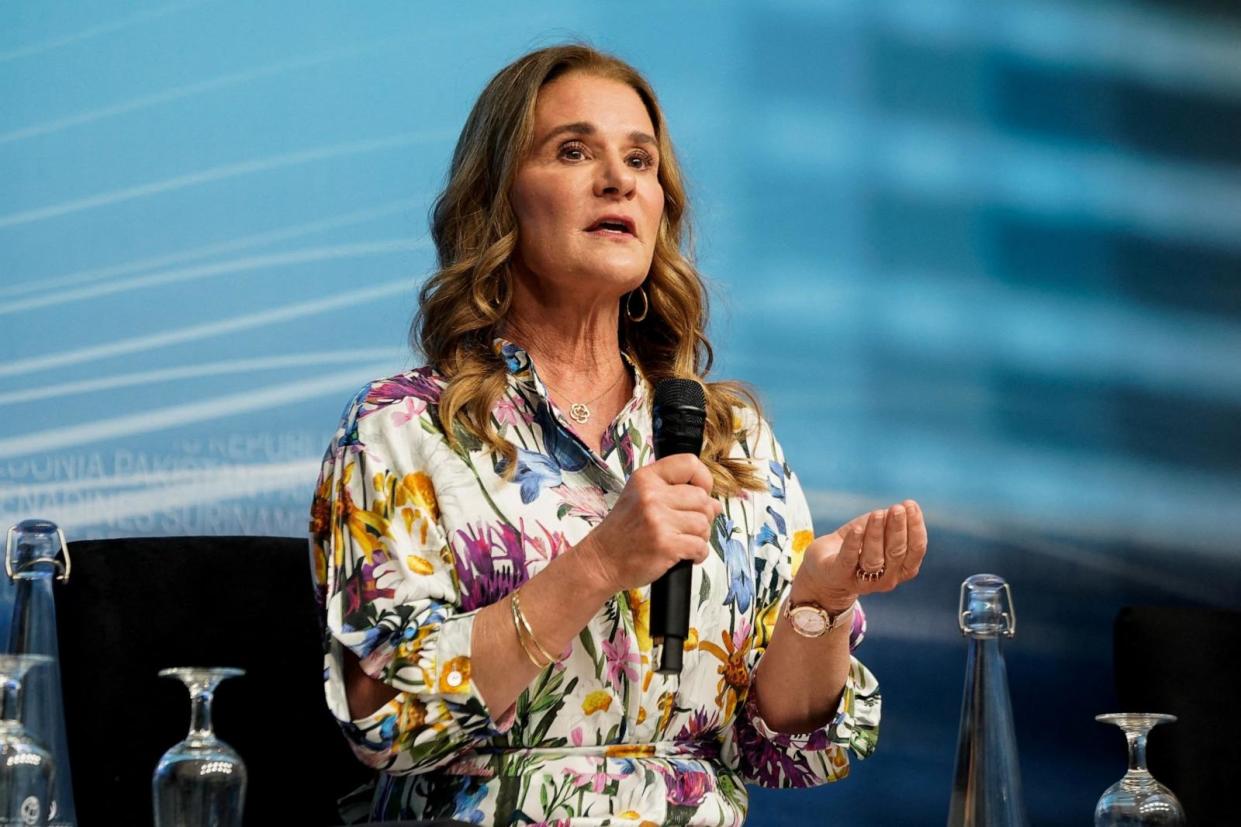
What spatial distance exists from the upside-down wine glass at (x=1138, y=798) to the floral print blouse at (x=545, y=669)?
279 millimetres

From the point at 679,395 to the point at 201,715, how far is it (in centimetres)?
56

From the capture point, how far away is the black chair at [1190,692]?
7.24 feet

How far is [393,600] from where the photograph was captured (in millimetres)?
1623

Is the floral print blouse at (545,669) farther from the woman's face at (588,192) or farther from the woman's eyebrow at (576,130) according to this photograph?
the woman's eyebrow at (576,130)

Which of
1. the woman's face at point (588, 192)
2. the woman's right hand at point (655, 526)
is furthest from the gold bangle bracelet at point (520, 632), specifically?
the woman's face at point (588, 192)

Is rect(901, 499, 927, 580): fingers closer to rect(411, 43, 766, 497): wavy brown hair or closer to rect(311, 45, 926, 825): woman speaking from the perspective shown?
rect(311, 45, 926, 825): woman speaking

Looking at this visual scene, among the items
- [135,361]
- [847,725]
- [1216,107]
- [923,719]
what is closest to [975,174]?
[1216,107]

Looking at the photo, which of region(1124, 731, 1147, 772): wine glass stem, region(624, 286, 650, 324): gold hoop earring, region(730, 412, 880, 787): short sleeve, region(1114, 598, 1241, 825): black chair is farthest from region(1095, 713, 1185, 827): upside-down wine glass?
region(624, 286, 650, 324): gold hoop earring

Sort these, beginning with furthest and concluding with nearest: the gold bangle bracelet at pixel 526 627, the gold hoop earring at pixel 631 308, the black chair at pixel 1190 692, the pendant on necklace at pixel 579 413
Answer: the black chair at pixel 1190 692
the gold hoop earring at pixel 631 308
the pendant on necklace at pixel 579 413
the gold bangle bracelet at pixel 526 627

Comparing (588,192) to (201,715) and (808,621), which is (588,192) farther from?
(201,715)

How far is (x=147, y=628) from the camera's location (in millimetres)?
1965

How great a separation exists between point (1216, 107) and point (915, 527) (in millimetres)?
1662

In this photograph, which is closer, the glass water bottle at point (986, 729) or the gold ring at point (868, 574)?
the gold ring at point (868, 574)

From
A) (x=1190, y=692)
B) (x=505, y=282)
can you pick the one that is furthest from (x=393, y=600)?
(x=1190, y=692)
